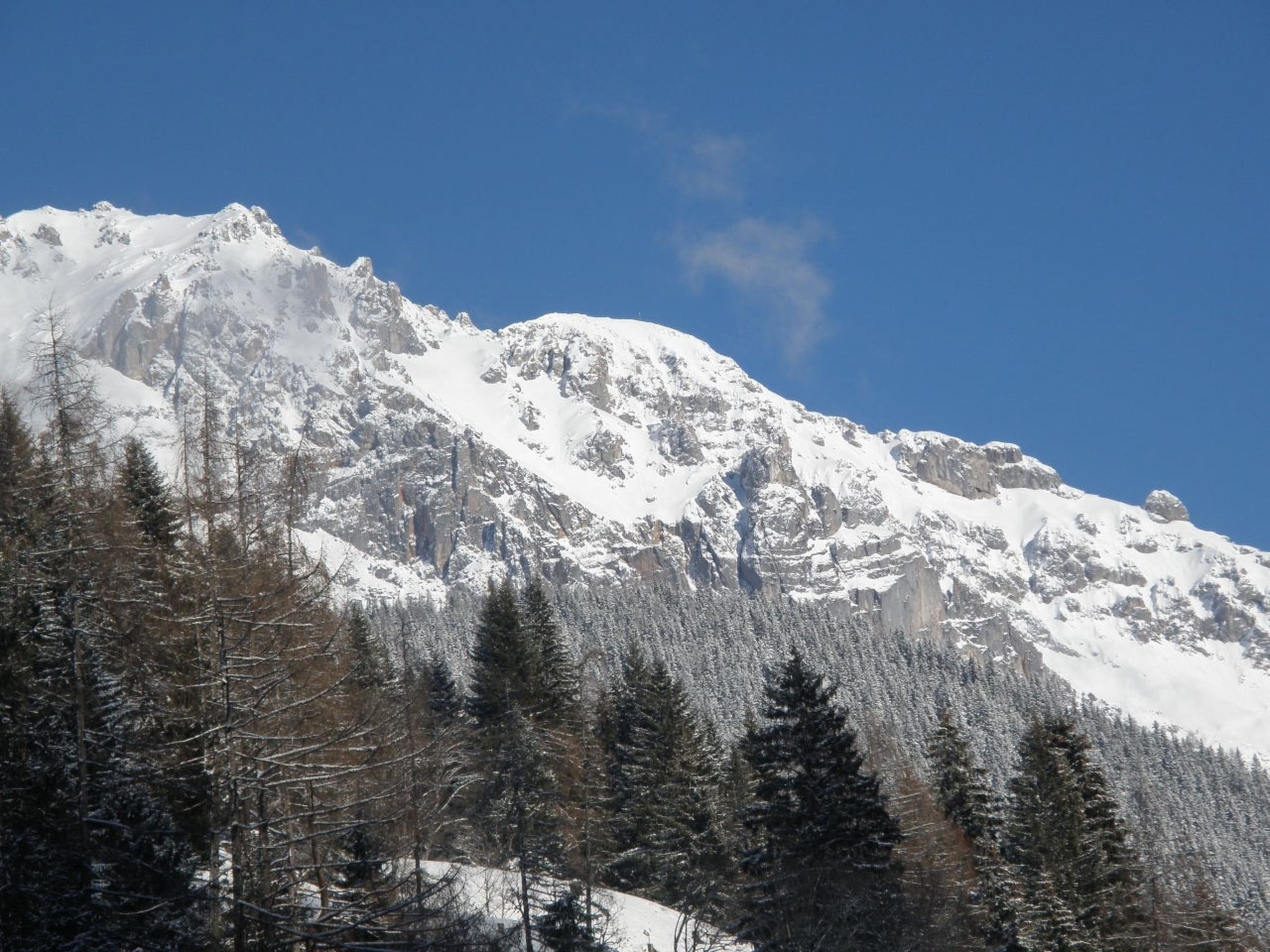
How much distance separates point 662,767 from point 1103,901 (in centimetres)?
1443

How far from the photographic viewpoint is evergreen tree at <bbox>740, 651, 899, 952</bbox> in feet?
100

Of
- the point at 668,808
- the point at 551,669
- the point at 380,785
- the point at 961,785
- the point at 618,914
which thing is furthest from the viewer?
the point at 551,669

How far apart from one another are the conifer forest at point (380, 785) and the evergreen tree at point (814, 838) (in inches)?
3.5

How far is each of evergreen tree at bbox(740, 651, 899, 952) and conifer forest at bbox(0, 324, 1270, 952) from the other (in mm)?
89

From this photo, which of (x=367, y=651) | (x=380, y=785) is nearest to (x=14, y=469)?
(x=380, y=785)

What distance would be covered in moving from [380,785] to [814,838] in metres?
17.3

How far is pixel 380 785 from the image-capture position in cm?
1731

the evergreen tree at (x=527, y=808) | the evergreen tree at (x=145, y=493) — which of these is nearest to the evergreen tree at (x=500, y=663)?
the evergreen tree at (x=527, y=808)

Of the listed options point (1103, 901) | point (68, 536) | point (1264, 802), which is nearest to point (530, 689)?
point (1103, 901)

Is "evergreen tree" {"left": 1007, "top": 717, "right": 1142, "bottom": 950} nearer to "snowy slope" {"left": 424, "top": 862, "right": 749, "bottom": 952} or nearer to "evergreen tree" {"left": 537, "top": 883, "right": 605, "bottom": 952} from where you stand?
"snowy slope" {"left": 424, "top": 862, "right": 749, "bottom": 952}

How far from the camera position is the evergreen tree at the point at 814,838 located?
30.5 metres

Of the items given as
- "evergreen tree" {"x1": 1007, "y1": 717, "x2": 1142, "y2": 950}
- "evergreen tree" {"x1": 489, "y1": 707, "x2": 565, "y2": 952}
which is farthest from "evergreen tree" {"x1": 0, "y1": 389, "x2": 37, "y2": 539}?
"evergreen tree" {"x1": 1007, "y1": 717, "x2": 1142, "y2": 950}

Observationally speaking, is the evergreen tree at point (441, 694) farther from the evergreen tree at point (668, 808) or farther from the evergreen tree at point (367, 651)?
the evergreen tree at point (668, 808)

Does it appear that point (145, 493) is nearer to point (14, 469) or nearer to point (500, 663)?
point (14, 469)
